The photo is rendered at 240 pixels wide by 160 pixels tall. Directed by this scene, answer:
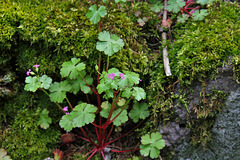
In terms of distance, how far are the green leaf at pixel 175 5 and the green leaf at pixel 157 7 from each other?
0.13m

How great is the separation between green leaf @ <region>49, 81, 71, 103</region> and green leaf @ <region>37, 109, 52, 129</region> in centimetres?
33

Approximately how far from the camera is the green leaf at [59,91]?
85.0 inches

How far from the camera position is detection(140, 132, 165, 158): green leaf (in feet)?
6.86

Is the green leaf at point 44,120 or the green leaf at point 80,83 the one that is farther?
the green leaf at point 44,120

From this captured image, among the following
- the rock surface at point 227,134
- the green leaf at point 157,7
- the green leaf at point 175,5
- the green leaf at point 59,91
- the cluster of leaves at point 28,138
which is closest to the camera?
the rock surface at point 227,134

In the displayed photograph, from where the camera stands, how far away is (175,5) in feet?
8.12

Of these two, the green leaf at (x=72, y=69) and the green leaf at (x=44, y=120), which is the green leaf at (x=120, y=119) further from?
the green leaf at (x=44, y=120)

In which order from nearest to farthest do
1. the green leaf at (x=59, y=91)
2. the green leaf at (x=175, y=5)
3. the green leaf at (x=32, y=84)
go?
the green leaf at (x=32, y=84) < the green leaf at (x=59, y=91) < the green leaf at (x=175, y=5)

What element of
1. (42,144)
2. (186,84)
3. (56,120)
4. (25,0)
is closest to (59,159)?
(42,144)

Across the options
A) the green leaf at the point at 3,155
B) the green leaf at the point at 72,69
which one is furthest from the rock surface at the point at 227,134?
the green leaf at the point at 3,155

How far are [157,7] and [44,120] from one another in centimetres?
213

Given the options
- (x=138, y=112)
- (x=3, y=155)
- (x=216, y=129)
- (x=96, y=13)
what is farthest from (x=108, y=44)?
(x=3, y=155)

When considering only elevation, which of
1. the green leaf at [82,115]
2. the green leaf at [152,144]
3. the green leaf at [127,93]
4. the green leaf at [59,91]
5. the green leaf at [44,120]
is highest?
the green leaf at [127,93]

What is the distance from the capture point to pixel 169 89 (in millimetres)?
2316
